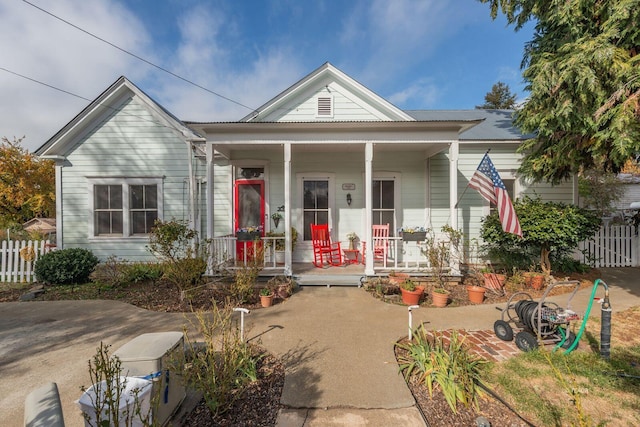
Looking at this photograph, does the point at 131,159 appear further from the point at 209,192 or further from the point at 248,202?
the point at 248,202

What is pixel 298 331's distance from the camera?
13.1ft

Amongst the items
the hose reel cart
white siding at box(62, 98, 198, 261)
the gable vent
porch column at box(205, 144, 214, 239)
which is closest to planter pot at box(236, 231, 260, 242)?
porch column at box(205, 144, 214, 239)

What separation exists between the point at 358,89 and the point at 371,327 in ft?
22.3

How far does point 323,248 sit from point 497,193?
4177 mm

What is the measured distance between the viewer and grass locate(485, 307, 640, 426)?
7.61 feet

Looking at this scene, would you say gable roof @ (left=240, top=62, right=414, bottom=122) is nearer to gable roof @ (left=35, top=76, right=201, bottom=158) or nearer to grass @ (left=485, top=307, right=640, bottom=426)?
gable roof @ (left=35, top=76, right=201, bottom=158)

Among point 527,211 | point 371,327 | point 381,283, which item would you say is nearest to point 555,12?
point 527,211

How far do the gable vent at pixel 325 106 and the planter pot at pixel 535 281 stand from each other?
6.68 m

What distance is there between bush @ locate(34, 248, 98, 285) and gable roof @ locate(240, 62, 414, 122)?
18.1 ft

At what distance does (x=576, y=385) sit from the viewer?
8.30 feet

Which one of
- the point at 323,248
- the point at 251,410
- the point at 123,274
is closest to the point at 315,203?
the point at 323,248

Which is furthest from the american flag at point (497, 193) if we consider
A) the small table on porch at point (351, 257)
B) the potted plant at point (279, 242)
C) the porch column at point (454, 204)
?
the potted plant at point (279, 242)

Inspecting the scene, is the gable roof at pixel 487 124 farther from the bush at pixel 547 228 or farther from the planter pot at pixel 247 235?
the planter pot at pixel 247 235

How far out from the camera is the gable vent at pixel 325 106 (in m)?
→ 8.29
